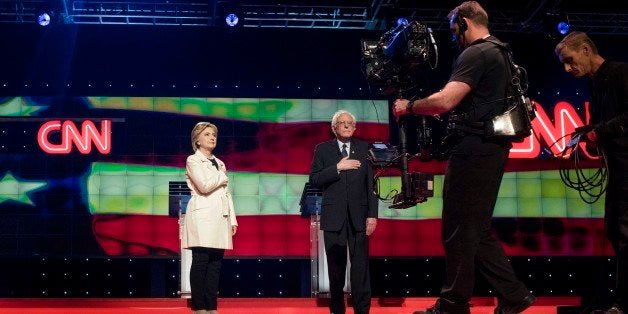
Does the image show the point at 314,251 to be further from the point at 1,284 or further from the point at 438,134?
the point at 1,284

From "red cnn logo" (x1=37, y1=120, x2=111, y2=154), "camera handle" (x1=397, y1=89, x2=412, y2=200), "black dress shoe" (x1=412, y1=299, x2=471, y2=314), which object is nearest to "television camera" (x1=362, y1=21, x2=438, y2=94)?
"camera handle" (x1=397, y1=89, x2=412, y2=200)

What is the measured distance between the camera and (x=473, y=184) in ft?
11.2

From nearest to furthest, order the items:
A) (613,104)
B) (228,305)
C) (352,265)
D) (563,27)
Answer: (613,104) < (352,265) < (228,305) < (563,27)

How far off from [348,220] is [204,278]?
3.59 ft

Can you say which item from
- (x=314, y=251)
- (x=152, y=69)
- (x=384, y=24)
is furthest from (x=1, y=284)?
(x=384, y=24)

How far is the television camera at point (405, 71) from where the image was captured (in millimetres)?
4008

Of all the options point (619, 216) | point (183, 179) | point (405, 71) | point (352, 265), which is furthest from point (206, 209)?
point (183, 179)

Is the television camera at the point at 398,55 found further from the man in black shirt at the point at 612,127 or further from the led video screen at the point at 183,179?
the led video screen at the point at 183,179

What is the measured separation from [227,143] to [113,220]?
171 centimetres

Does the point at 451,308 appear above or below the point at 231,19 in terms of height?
below

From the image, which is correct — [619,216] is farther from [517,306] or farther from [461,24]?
[461,24]

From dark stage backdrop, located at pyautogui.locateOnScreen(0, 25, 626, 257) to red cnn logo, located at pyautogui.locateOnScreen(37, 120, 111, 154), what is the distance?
2 centimetres

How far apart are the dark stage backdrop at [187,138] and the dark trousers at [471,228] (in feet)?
20.0

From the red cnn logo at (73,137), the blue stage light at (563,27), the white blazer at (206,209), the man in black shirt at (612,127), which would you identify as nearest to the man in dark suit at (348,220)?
the white blazer at (206,209)
